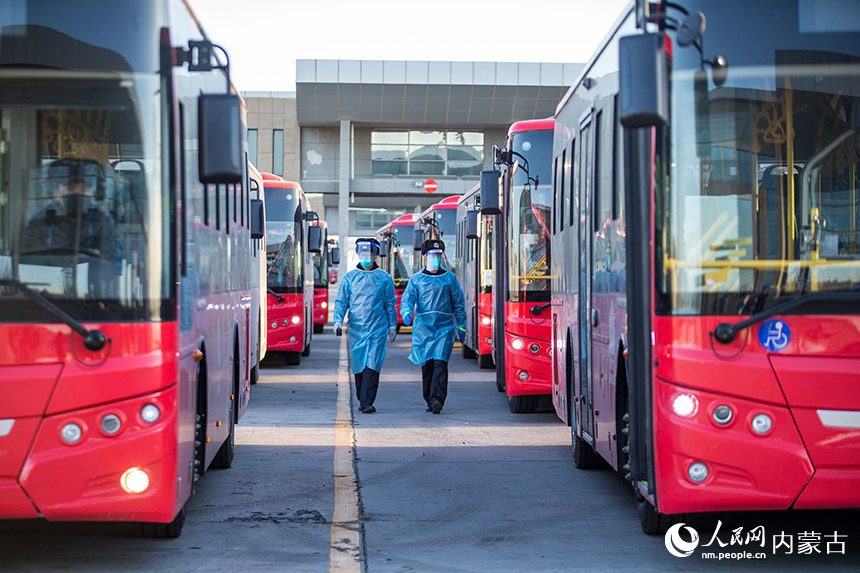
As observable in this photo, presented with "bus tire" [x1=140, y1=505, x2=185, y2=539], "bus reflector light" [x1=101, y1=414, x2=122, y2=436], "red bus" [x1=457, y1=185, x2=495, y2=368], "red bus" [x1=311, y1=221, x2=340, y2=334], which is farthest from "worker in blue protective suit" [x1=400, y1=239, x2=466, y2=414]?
"red bus" [x1=311, y1=221, x2=340, y2=334]

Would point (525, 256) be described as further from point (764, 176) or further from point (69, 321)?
point (69, 321)

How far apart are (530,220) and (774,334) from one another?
325 inches

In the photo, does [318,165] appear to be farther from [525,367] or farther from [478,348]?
[525,367]

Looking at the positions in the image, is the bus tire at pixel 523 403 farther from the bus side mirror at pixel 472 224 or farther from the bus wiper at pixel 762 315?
the bus wiper at pixel 762 315

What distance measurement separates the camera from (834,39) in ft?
21.1

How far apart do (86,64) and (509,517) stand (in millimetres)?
3943

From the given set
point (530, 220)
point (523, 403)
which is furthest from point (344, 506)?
point (530, 220)

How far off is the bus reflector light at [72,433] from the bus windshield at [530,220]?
8.37 m

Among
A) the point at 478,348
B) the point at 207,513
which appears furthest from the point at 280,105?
the point at 207,513

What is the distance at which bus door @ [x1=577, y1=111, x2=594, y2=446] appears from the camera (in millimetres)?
8688

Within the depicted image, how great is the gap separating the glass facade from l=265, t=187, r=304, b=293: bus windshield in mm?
32419

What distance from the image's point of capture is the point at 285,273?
21.0m

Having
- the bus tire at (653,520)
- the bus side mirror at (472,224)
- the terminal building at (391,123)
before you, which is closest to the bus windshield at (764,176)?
the bus tire at (653,520)

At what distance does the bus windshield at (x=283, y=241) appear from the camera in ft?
68.2
